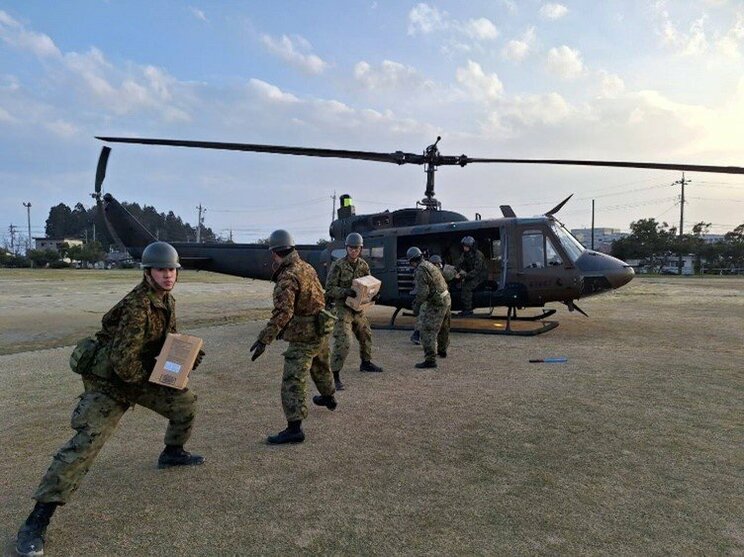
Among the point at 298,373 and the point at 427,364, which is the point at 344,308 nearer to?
the point at 427,364

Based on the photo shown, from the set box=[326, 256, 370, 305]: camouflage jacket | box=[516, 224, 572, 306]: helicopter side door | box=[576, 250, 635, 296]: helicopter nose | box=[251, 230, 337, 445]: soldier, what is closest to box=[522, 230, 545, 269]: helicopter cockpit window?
box=[516, 224, 572, 306]: helicopter side door

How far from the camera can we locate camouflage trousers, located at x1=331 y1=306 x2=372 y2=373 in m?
6.17

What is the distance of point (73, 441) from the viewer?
114 inches

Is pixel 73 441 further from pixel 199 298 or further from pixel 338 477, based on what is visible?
pixel 199 298

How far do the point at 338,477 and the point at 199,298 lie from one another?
1763 centimetres

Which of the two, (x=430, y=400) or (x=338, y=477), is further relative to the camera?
(x=430, y=400)

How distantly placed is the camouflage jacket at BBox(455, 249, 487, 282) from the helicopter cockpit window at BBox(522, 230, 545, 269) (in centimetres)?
78

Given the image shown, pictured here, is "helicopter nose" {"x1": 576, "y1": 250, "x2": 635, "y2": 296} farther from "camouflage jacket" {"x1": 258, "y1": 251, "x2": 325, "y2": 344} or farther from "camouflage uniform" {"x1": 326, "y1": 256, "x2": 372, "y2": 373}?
"camouflage jacket" {"x1": 258, "y1": 251, "x2": 325, "y2": 344}

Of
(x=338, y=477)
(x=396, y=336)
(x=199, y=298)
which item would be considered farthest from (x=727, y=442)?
(x=199, y=298)

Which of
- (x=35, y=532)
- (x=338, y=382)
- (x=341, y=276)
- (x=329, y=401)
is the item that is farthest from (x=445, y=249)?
(x=35, y=532)

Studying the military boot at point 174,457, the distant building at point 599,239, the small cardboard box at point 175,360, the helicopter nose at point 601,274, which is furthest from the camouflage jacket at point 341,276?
the distant building at point 599,239

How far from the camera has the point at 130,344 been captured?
9.91 feet

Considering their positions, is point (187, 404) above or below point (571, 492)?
above

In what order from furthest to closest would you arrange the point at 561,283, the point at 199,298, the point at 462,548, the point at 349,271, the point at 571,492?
the point at 199,298, the point at 561,283, the point at 349,271, the point at 571,492, the point at 462,548
